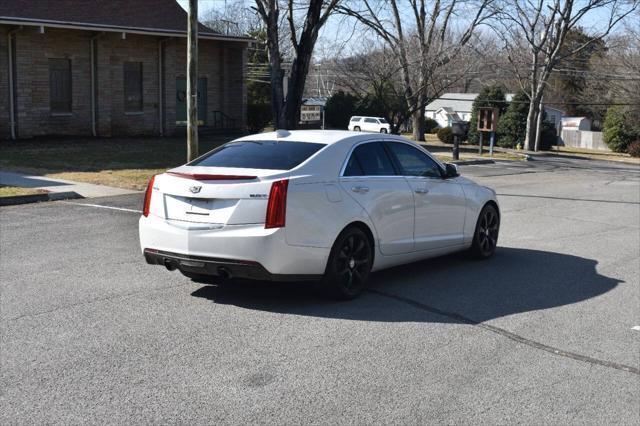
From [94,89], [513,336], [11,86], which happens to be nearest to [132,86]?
[94,89]

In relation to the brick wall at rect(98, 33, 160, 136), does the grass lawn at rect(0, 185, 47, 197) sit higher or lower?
lower

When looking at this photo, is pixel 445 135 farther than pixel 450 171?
Yes

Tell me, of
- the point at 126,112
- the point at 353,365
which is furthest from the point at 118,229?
the point at 126,112

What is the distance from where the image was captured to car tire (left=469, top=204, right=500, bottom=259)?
9664 mm

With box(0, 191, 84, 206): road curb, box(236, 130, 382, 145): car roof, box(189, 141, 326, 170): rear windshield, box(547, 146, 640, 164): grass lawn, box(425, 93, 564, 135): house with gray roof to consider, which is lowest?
box(547, 146, 640, 164): grass lawn

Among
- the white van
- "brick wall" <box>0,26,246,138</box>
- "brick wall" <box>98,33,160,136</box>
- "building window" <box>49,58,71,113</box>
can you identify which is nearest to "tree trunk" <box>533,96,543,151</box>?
the white van

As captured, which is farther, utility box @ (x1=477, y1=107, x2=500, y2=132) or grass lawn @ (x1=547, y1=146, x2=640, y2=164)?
grass lawn @ (x1=547, y1=146, x2=640, y2=164)

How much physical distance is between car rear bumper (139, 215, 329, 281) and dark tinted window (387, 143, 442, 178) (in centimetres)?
184

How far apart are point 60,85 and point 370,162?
24.7m

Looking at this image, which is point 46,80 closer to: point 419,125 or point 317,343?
point 419,125

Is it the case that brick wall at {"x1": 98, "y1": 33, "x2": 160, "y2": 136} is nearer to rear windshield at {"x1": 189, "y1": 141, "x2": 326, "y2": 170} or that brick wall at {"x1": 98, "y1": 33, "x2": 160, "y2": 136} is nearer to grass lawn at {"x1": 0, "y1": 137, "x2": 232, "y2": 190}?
grass lawn at {"x1": 0, "y1": 137, "x2": 232, "y2": 190}

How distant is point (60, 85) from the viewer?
98.7ft

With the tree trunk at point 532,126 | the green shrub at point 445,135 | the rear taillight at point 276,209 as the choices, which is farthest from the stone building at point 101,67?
the rear taillight at point 276,209

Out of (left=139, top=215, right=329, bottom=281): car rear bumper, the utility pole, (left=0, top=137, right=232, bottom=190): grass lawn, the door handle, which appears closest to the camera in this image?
(left=139, top=215, right=329, bottom=281): car rear bumper
